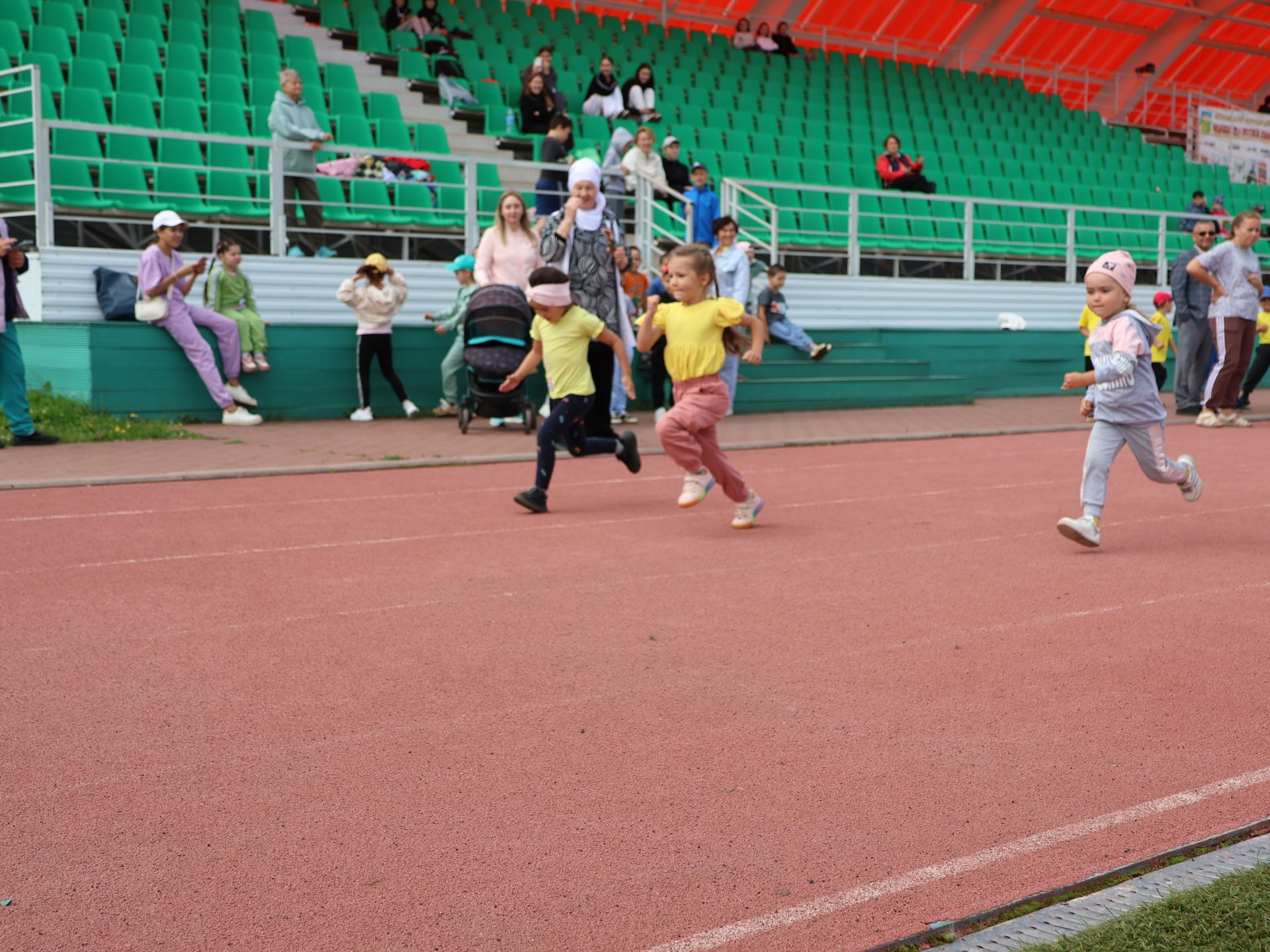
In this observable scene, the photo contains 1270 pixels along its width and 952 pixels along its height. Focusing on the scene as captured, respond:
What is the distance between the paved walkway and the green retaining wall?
359 millimetres

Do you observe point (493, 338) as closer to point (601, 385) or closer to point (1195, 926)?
point (601, 385)

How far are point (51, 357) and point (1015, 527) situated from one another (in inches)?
378

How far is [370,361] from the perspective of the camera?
14.5 metres

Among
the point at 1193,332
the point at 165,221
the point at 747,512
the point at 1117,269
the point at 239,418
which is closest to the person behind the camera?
the point at 1117,269

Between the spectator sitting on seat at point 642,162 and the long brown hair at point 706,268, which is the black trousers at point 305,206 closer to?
the spectator sitting on seat at point 642,162

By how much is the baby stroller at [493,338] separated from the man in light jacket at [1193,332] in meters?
8.22

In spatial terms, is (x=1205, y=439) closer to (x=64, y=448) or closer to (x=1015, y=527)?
(x=1015, y=527)

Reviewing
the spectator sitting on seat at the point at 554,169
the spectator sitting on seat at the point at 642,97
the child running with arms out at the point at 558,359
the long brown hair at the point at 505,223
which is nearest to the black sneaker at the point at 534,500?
the child running with arms out at the point at 558,359

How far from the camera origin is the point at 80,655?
5.41 meters

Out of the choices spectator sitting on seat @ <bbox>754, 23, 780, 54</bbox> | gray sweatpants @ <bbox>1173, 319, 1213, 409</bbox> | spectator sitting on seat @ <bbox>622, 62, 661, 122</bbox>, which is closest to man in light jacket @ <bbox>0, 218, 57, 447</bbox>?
spectator sitting on seat @ <bbox>622, 62, 661, 122</bbox>

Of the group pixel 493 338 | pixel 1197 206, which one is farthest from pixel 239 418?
pixel 1197 206

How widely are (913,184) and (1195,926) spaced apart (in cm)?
2130

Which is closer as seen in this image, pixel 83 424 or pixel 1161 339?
pixel 83 424

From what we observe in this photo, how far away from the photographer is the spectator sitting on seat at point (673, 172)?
59.9 ft
